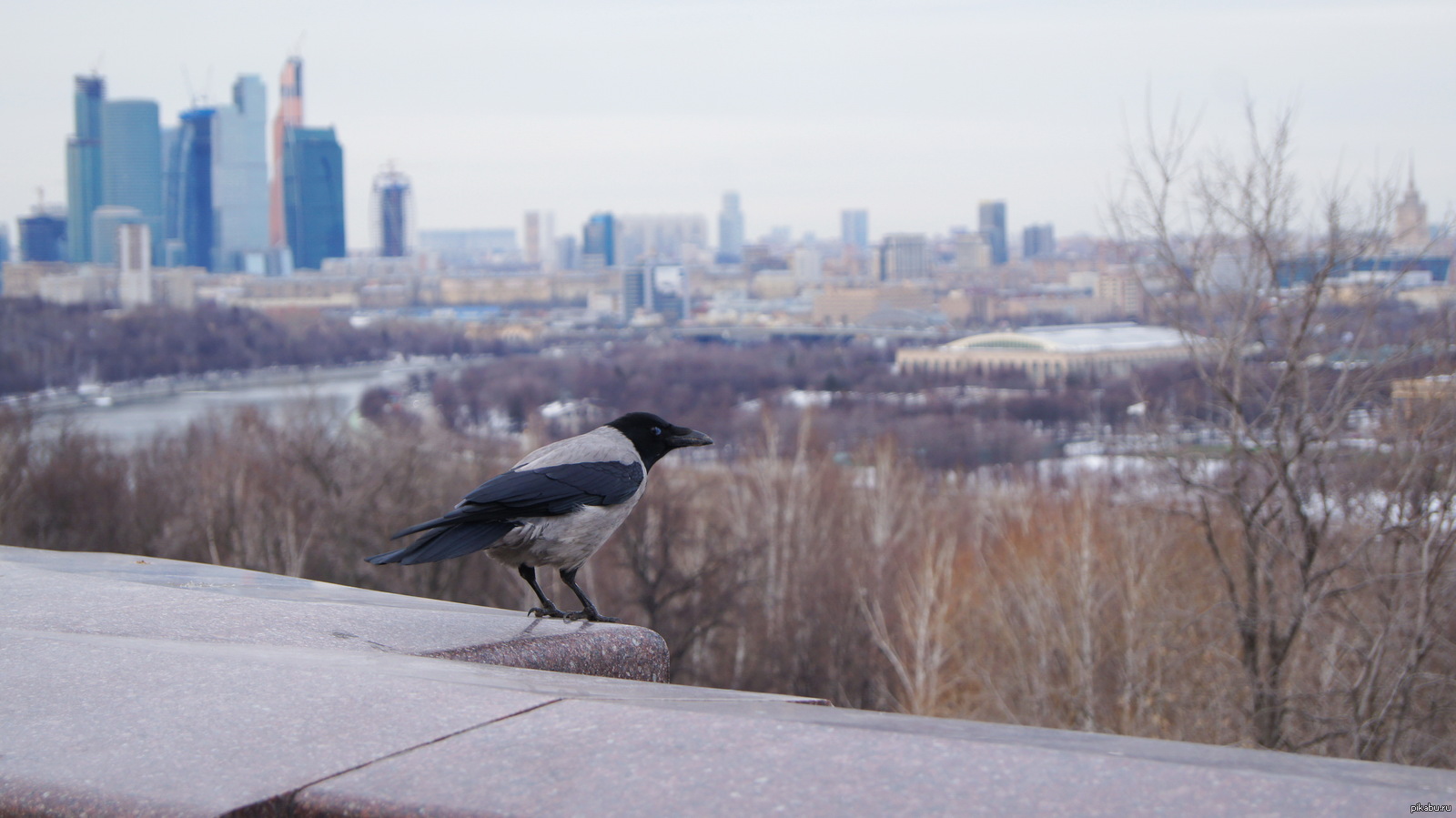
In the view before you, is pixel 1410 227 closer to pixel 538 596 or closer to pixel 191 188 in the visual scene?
pixel 538 596

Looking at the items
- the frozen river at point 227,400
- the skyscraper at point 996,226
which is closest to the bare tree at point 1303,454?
the frozen river at point 227,400

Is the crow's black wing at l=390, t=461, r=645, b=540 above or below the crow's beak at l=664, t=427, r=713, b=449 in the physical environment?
below

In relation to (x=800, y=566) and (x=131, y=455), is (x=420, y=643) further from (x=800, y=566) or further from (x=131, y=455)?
(x=131, y=455)

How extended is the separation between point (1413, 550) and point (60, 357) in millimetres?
75597

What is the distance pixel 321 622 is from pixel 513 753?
1.65 meters

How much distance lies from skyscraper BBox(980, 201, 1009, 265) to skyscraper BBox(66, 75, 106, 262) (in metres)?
113

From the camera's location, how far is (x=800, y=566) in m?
27.9

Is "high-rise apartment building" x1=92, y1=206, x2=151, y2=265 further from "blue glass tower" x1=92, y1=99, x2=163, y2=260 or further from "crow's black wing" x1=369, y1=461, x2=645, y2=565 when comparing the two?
"crow's black wing" x1=369, y1=461, x2=645, y2=565

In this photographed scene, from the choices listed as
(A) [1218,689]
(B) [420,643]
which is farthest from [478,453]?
(B) [420,643]

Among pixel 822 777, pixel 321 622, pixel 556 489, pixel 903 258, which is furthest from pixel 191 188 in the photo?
pixel 822 777

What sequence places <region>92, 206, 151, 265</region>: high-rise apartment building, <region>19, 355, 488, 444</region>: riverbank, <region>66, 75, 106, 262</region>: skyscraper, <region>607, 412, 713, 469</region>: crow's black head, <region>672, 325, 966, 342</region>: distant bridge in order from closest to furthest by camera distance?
<region>607, 412, 713, 469</region>: crow's black head < <region>19, 355, 488, 444</region>: riverbank < <region>672, 325, 966, 342</region>: distant bridge < <region>92, 206, 151, 265</region>: high-rise apartment building < <region>66, 75, 106, 262</region>: skyscraper

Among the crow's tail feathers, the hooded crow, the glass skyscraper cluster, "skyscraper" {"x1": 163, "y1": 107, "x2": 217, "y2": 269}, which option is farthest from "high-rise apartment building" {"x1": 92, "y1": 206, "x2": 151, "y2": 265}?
the crow's tail feathers

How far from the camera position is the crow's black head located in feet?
14.7

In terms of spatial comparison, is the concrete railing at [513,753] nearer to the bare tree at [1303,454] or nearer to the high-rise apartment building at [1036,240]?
the bare tree at [1303,454]
